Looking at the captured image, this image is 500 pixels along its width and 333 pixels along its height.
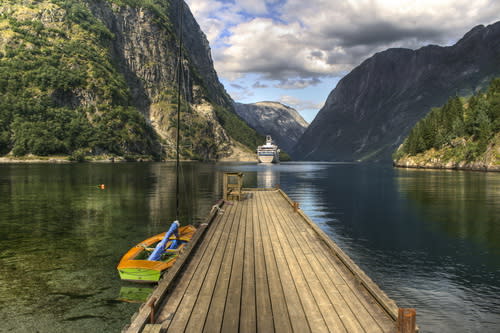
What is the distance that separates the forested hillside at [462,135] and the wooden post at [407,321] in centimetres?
12422

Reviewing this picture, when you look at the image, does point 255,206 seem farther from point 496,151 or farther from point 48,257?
point 496,151

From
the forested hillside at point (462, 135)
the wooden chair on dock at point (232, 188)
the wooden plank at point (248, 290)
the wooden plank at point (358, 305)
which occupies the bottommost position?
the wooden plank at point (248, 290)

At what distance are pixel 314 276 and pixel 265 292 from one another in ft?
6.60

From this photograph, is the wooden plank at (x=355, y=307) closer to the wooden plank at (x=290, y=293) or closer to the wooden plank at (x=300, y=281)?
the wooden plank at (x=300, y=281)

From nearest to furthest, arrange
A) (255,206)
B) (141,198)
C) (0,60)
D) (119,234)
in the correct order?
1. (119,234)
2. (255,206)
3. (141,198)
4. (0,60)

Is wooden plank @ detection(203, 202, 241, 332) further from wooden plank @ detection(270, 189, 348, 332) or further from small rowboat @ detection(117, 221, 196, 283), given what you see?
small rowboat @ detection(117, 221, 196, 283)

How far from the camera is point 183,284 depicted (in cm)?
977

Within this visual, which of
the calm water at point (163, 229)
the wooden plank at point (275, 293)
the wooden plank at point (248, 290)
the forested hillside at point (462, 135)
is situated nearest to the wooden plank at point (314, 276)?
the wooden plank at point (275, 293)

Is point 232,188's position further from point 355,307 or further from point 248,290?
point 355,307

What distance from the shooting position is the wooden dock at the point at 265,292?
7.43m

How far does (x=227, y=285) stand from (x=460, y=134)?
146530 mm

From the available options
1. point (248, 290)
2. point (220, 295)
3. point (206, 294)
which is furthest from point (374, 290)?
point (206, 294)

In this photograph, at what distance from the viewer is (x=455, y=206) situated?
3778 cm

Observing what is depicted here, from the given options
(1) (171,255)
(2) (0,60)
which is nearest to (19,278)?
(1) (171,255)
